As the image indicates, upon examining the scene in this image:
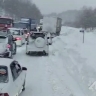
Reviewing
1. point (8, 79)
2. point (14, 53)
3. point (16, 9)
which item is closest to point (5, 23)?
point (14, 53)

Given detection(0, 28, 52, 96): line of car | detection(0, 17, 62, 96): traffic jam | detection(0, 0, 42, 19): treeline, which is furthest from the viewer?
detection(0, 0, 42, 19): treeline

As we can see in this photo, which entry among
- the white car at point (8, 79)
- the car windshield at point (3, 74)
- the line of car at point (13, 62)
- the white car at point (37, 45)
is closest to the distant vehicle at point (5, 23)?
the line of car at point (13, 62)

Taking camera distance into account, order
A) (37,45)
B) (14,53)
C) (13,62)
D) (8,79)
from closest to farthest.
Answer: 1. (8,79)
2. (13,62)
3. (14,53)
4. (37,45)

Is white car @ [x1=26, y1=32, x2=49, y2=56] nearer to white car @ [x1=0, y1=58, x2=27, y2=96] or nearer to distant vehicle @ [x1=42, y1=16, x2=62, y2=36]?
white car @ [x1=0, y1=58, x2=27, y2=96]

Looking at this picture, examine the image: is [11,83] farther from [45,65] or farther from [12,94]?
[45,65]

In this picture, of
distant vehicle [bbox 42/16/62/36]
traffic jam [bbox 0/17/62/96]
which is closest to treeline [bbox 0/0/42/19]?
distant vehicle [bbox 42/16/62/36]

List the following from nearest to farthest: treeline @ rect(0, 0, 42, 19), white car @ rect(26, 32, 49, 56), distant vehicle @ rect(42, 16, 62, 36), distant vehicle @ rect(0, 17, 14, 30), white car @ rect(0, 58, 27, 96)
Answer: white car @ rect(0, 58, 27, 96) < white car @ rect(26, 32, 49, 56) < distant vehicle @ rect(0, 17, 14, 30) < distant vehicle @ rect(42, 16, 62, 36) < treeline @ rect(0, 0, 42, 19)

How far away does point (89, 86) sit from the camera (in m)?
9.99

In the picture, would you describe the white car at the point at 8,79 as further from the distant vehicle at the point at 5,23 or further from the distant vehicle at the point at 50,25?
the distant vehicle at the point at 50,25

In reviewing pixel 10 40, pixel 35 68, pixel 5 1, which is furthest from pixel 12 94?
pixel 5 1

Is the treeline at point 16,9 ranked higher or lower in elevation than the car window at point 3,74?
lower

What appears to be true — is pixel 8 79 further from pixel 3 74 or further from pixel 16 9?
pixel 16 9

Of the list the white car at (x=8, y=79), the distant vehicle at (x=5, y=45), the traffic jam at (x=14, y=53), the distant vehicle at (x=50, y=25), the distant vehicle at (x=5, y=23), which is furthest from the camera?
the distant vehicle at (x=50, y=25)

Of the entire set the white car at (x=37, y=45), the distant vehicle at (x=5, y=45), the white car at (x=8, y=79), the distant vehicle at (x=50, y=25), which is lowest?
the distant vehicle at (x=50, y=25)
